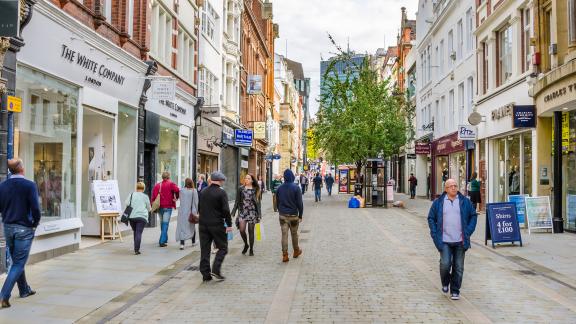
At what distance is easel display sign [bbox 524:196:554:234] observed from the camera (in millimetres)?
15703

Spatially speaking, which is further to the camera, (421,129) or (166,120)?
(421,129)

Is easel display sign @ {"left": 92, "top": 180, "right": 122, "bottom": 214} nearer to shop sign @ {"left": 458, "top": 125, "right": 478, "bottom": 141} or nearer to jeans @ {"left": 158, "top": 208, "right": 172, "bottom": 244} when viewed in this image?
jeans @ {"left": 158, "top": 208, "right": 172, "bottom": 244}

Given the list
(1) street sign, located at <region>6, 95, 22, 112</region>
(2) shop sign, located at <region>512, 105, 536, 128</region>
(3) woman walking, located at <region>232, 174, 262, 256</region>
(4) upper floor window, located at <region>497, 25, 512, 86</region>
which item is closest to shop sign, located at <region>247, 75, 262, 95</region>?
(4) upper floor window, located at <region>497, 25, 512, 86</region>

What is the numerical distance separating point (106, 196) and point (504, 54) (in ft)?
53.9

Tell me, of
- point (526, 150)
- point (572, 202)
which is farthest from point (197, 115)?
point (572, 202)

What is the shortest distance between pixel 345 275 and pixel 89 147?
835 cm

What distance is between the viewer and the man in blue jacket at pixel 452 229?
767 cm

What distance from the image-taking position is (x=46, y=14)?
10578mm

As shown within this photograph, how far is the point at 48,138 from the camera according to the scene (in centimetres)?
1146

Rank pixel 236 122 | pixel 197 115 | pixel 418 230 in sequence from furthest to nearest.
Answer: pixel 236 122, pixel 197 115, pixel 418 230

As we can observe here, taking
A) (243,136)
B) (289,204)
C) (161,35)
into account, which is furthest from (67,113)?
(243,136)

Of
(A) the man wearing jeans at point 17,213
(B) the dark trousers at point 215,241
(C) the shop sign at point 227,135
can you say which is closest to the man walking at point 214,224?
(B) the dark trousers at point 215,241

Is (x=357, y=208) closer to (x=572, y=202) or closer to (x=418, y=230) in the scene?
(x=418, y=230)

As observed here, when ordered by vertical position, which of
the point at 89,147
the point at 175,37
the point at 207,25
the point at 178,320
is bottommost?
the point at 178,320
